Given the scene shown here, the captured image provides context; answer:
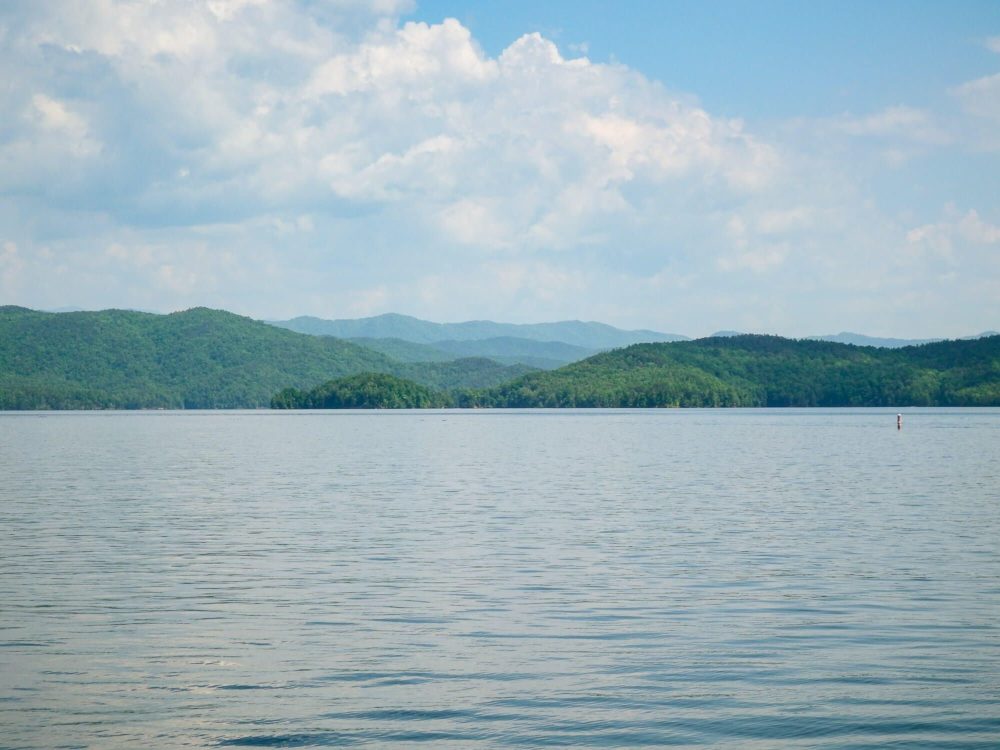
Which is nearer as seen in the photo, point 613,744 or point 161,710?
point 613,744

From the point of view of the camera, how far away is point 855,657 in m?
22.3

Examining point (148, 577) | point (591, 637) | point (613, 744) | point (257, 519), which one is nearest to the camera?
point (613, 744)

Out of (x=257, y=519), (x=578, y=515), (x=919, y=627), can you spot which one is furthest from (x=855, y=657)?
(x=257, y=519)

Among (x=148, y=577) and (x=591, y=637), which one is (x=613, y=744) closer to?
(x=591, y=637)

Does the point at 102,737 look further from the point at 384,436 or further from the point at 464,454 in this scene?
the point at 384,436

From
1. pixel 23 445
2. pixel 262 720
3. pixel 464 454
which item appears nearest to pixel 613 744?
pixel 262 720

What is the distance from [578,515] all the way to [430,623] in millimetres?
24081

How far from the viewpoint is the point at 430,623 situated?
25.9 meters

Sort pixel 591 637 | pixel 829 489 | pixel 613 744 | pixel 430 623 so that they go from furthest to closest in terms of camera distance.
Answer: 1. pixel 829 489
2. pixel 430 623
3. pixel 591 637
4. pixel 613 744

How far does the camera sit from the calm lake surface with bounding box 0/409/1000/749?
59.4 ft

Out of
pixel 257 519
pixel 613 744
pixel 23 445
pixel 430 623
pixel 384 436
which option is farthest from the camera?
pixel 384 436

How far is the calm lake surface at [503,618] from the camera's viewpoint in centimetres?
1809

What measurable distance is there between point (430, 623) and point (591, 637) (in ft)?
12.3

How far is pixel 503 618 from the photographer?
2645cm
